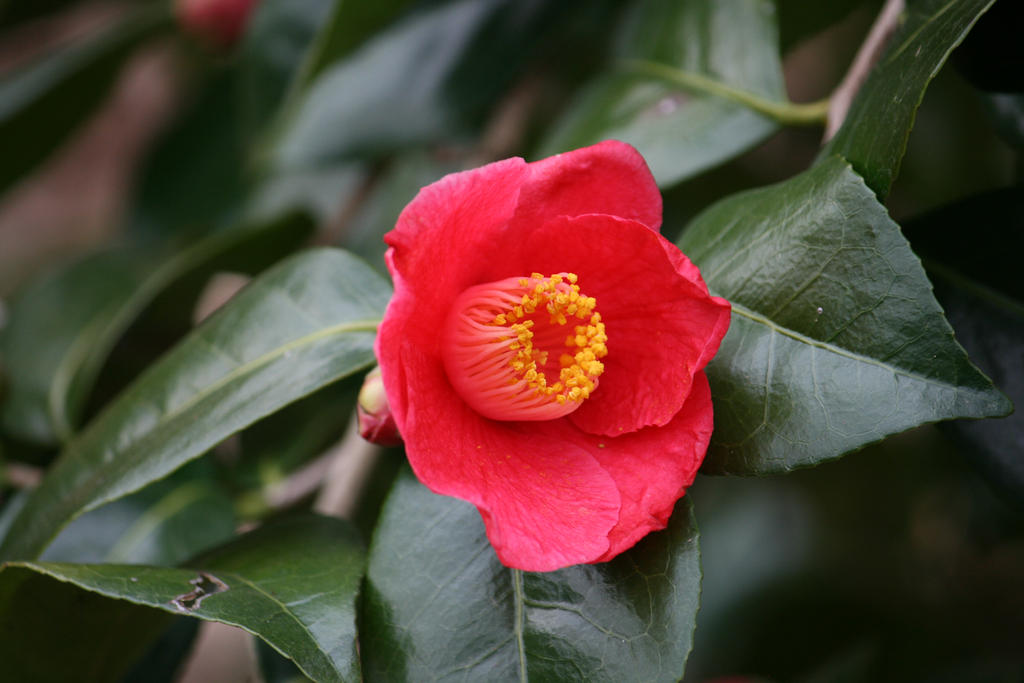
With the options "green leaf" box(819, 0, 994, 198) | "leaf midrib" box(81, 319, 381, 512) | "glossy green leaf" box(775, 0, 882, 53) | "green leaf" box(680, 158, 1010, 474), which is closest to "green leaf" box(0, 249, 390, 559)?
"leaf midrib" box(81, 319, 381, 512)

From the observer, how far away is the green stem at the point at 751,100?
0.95 metres

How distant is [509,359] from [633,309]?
113 millimetres

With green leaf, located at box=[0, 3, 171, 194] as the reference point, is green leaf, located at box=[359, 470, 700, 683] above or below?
below

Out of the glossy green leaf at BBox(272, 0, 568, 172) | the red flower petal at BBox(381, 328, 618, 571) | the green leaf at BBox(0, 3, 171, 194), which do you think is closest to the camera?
the red flower petal at BBox(381, 328, 618, 571)

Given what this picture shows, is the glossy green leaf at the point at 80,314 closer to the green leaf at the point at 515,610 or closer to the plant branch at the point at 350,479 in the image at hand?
the plant branch at the point at 350,479

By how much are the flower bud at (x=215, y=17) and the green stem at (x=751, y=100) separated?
3.43ft

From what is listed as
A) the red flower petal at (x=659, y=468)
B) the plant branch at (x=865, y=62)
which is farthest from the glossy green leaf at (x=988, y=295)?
the red flower petal at (x=659, y=468)

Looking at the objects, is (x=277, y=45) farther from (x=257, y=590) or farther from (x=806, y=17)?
(x=257, y=590)

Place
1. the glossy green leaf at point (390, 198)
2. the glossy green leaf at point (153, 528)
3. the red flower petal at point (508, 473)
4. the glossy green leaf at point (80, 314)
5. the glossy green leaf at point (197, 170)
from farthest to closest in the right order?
1. the glossy green leaf at point (197, 170)
2. the glossy green leaf at point (390, 198)
3. the glossy green leaf at point (80, 314)
4. the glossy green leaf at point (153, 528)
5. the red flower petal at point (508, 473)

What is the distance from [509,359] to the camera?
72 centimetres

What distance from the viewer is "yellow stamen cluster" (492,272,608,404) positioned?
70 centimetres

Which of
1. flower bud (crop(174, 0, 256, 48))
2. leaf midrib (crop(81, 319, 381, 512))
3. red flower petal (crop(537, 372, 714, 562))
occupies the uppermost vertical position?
flower bud (crop(174, 0, 256, 48))

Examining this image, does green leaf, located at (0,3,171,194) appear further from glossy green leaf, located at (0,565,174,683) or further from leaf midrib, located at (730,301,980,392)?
leaf midrib, located at (730,301,980,392)

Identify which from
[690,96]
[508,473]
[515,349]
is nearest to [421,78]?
[690,96]
